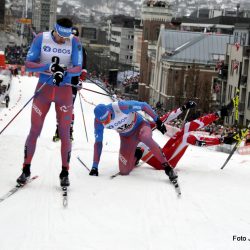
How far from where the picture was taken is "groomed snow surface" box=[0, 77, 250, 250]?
19.4ft

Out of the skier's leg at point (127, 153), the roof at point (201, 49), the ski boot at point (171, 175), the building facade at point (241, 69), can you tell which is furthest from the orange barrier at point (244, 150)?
the roof at point (201, 49)

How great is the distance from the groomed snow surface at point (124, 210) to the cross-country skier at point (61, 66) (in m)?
0.67

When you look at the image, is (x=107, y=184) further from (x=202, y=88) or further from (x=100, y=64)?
(x=100, y=64)

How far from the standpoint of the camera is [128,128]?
923 cm

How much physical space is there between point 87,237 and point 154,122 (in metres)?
3.88

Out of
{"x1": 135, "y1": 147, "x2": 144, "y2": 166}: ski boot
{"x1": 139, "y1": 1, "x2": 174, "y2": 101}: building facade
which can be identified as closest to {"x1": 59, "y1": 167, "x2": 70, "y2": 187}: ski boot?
{"x1": 135, "y1": 147, "x2": 144, "y2": 166}: ski boot

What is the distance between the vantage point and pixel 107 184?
836 cm

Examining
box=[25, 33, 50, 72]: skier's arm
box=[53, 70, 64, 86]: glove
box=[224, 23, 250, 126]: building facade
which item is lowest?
box=[224, 23, 250, 126]: building facade

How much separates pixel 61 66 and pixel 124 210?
2081 millimetres

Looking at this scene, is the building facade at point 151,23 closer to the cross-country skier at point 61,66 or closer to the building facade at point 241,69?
the building facade at point 241,69

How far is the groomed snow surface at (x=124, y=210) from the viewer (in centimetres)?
590

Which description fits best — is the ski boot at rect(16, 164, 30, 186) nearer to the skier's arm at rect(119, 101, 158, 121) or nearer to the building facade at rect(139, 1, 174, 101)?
the skier's arm at rect(119, 101, 158, 121)

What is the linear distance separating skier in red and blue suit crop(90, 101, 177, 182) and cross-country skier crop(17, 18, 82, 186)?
926mm

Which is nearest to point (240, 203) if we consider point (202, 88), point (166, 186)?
point (166, 186)
